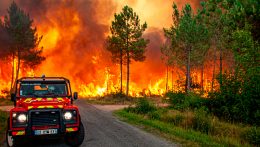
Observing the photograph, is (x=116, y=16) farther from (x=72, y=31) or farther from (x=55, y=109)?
(x=55, y=109)

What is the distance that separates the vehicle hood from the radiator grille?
30 centimetres

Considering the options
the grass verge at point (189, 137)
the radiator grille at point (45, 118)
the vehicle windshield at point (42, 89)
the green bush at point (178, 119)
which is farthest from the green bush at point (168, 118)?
the radiator grille at point (45, 118)

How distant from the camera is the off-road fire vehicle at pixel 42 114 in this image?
9.43 meters

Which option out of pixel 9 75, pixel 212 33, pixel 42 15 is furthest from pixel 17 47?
pixel 212 33

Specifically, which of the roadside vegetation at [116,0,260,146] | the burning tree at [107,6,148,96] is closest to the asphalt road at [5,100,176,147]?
the roadside vegetation at [116,0,260,146]

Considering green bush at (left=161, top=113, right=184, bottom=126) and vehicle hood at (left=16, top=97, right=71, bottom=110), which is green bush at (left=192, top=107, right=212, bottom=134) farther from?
vehicle hood at (left=16, top=97, right=71, bottom=110)

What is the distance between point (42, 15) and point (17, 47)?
72.5 feet

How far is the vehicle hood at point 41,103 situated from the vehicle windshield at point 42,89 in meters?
0.32

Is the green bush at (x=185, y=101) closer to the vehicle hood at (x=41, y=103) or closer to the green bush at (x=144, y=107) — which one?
the green bush at (x=144, y=107)

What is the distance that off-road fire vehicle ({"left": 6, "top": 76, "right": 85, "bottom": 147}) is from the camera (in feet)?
30.9

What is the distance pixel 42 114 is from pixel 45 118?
175mm

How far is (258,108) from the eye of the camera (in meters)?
16.9

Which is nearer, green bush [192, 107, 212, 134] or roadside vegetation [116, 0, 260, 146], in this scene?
roadside vegetation [116, 0, 260, 146]

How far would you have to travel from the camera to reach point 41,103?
10.3 metres
